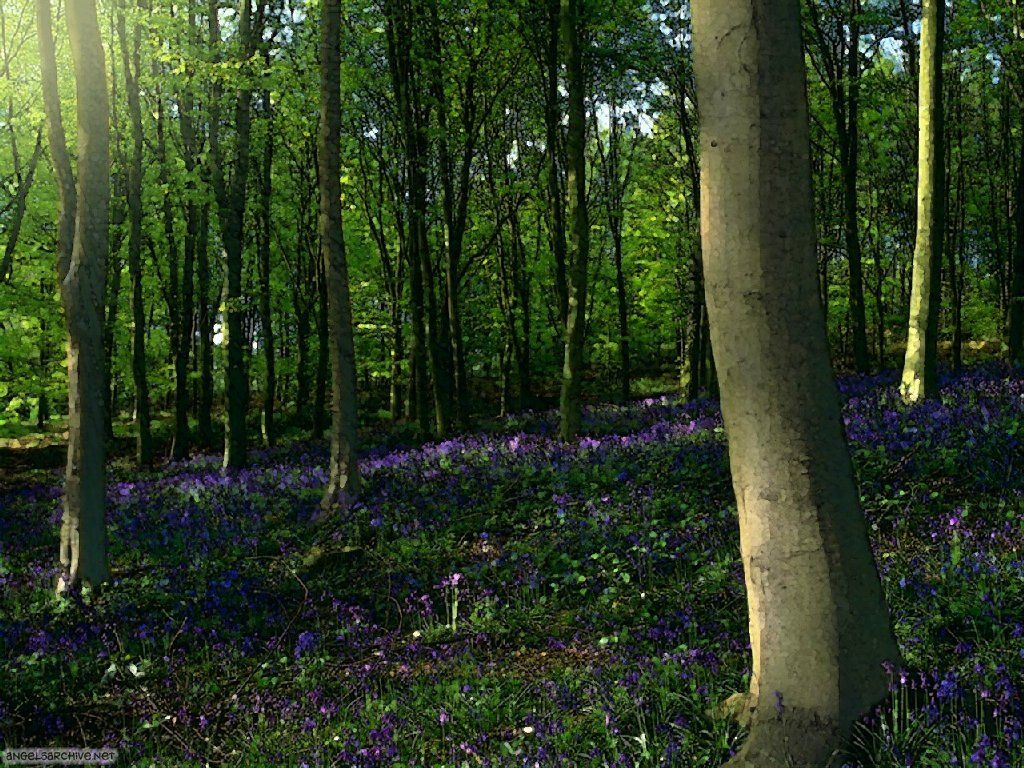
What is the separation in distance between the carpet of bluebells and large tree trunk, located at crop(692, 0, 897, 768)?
293mm

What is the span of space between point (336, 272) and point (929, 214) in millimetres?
7512

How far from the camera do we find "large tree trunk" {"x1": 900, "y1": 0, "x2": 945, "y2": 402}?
9156mm

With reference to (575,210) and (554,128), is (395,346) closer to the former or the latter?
(554,128)

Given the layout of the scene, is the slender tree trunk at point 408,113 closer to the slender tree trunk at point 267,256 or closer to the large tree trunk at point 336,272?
the slender tree trunk at point 267,256

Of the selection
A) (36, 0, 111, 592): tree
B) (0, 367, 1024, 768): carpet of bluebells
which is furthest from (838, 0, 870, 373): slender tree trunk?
(36, 0, 111, 592): tree

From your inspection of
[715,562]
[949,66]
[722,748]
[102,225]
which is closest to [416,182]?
[102,225]

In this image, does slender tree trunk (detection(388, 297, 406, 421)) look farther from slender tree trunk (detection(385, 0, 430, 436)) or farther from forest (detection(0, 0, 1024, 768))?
slender tree trunk (detection(385, 0, 430, 436))

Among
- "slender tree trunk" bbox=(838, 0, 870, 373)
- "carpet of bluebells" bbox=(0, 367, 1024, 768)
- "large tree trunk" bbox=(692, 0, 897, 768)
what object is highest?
"slender tree trunk" bbox=(838, 0, 870, 373)

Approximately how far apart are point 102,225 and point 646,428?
8.55 metres

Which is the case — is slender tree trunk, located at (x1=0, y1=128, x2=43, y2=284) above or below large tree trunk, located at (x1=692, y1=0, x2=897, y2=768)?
above

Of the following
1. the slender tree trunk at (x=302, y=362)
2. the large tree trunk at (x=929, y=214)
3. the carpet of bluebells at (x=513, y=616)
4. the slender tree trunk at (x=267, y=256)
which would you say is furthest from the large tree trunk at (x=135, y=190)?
the large tree trunk at (x=929, y=214)

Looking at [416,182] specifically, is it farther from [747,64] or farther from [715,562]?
[747,64]

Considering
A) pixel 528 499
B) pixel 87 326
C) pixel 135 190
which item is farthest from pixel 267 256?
pixel 528 499

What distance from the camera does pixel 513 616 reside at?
19.6 feet
